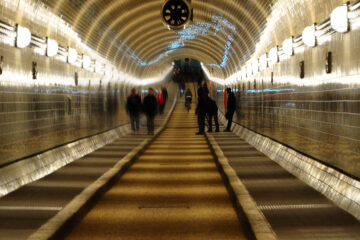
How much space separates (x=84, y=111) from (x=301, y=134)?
27.5 ft

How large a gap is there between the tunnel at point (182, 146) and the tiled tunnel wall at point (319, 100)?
0.03 metres

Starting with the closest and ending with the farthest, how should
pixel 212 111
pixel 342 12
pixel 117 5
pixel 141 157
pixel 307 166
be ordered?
pixel 342 12, pixel 307 166, pixel 141 157, pixel 117 5, pixel 212 111

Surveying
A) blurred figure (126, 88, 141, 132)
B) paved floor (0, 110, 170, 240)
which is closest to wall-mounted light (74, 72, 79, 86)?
paved floor (0, 110, 170, 240)

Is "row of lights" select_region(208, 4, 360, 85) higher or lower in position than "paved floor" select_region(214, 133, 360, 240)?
higher

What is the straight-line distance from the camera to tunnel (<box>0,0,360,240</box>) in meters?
8.25

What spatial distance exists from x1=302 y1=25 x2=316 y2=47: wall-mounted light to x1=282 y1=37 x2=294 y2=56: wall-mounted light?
174 cm

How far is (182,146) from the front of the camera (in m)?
23.1

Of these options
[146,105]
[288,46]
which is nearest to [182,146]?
[146,105]

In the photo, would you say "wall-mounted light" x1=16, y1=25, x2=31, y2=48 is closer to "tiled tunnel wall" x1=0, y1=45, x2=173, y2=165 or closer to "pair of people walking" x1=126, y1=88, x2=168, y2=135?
"tiled tunnel wall" x1=0, y1=45, x2=173, y2=165

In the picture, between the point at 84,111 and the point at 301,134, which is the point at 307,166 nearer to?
the point at 301,134

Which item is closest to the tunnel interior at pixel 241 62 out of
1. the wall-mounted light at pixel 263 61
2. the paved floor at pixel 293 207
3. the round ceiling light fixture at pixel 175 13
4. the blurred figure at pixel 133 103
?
the wall-mounted light at pixel 263 61

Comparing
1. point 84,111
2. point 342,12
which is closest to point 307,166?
point 342,12

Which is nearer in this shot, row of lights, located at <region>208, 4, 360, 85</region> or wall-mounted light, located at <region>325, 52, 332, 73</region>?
row of lights, located at <region>208, 4, 360, 85</region>

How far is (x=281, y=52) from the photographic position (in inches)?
616
